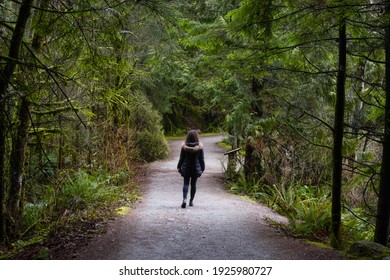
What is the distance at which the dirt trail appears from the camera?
18.1ft

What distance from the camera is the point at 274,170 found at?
40.4 feet

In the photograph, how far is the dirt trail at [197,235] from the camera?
217 inches

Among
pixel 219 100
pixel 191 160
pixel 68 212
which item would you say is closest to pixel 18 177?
pixel 68 212

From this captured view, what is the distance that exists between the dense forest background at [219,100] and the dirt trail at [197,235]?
68 cm

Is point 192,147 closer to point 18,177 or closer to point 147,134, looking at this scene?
point 18,177

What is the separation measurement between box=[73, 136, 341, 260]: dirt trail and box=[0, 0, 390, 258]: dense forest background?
68 centimetres

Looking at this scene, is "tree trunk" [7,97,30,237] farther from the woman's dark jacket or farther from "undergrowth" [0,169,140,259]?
the woman's dark jacket

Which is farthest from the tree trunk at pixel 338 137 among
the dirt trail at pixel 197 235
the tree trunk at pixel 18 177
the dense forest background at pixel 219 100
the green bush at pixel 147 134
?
the green bush at pixel 147 134

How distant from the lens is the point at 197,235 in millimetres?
6727

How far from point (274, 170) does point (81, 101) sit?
6.29m

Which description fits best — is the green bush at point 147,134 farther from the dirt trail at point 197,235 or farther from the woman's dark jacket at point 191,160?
the woman's dark jacket at point 191,160

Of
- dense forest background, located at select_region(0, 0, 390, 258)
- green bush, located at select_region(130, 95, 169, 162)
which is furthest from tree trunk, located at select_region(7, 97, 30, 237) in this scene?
green bush, located at select_region(130, 95, 169, 162)

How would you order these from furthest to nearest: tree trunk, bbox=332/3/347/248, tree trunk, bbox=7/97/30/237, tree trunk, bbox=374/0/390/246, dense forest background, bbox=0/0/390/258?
tree trunk, bbox=7/97/30/237, tree trunk, bbox=332/3/347/248, dense forest background, bbox=0/0/390/258, tree trunk, bbox=374/0/390/246
